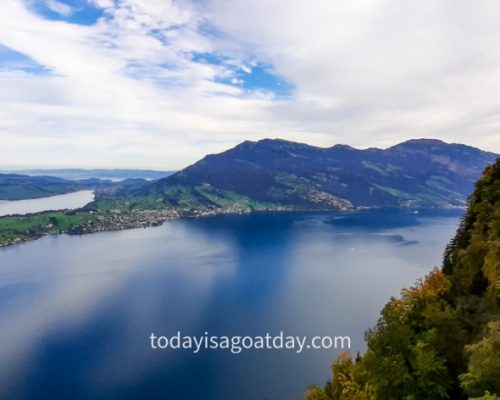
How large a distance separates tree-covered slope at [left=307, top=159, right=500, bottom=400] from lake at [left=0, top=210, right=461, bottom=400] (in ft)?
121

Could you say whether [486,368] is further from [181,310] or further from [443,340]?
[181,310]

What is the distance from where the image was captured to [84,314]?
96.8 meters

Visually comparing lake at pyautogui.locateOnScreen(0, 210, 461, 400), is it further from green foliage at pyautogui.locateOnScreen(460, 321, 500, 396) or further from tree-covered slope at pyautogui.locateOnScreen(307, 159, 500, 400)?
green foliage at pyautogui.locateOnScreen(460, 321, 500, 396)

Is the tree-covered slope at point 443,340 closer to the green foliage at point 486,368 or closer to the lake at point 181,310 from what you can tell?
the green foliage at point 486,368

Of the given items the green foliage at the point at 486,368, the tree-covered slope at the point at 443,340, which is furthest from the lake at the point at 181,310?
the green foliage at the point at 486,368

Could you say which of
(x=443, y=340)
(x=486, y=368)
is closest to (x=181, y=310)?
(x=443, y=340)

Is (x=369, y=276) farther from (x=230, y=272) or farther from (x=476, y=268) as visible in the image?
(x=476, y=268)

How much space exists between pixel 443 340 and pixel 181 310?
81088 mm

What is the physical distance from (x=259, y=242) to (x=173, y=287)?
7948 centimetres

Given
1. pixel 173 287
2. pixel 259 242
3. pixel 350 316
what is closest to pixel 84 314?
pixel 173 287

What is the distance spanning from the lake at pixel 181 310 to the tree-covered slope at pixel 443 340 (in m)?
36.9

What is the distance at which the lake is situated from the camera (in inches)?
2571

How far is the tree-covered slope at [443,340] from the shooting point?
62.4 feet

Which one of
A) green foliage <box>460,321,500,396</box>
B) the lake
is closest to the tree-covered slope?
green foliage <box>460,321,500,396</box>
